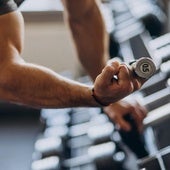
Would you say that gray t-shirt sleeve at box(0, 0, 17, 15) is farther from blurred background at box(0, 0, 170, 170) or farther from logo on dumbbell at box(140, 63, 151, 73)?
logo on dumbbell at box(140, 63, 151, 73)

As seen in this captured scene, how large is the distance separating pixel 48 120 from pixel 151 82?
301 millimetres

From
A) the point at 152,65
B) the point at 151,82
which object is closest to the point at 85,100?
the point at 152,65

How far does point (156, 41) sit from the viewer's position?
3.95 ft

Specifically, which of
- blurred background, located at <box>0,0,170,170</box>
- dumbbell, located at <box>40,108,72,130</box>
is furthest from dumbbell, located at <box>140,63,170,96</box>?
dumbbell, located at <box>40,108,72,130</box>

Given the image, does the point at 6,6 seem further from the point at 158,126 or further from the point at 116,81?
the point at 158,126

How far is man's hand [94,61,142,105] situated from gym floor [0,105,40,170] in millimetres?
489

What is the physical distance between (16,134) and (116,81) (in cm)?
59

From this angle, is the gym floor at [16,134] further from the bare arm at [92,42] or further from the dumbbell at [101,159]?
the bare arm at [92,42]

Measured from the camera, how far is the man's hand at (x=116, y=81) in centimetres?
69

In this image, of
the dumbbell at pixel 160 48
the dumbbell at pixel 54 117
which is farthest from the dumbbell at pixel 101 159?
the dumbbell at pixel 160 48

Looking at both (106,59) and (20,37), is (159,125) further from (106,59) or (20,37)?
(20,37)

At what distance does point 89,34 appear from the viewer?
40.9 inches

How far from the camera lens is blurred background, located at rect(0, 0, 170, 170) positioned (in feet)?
3.55

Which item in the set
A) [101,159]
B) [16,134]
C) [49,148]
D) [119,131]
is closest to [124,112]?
[119,131]
